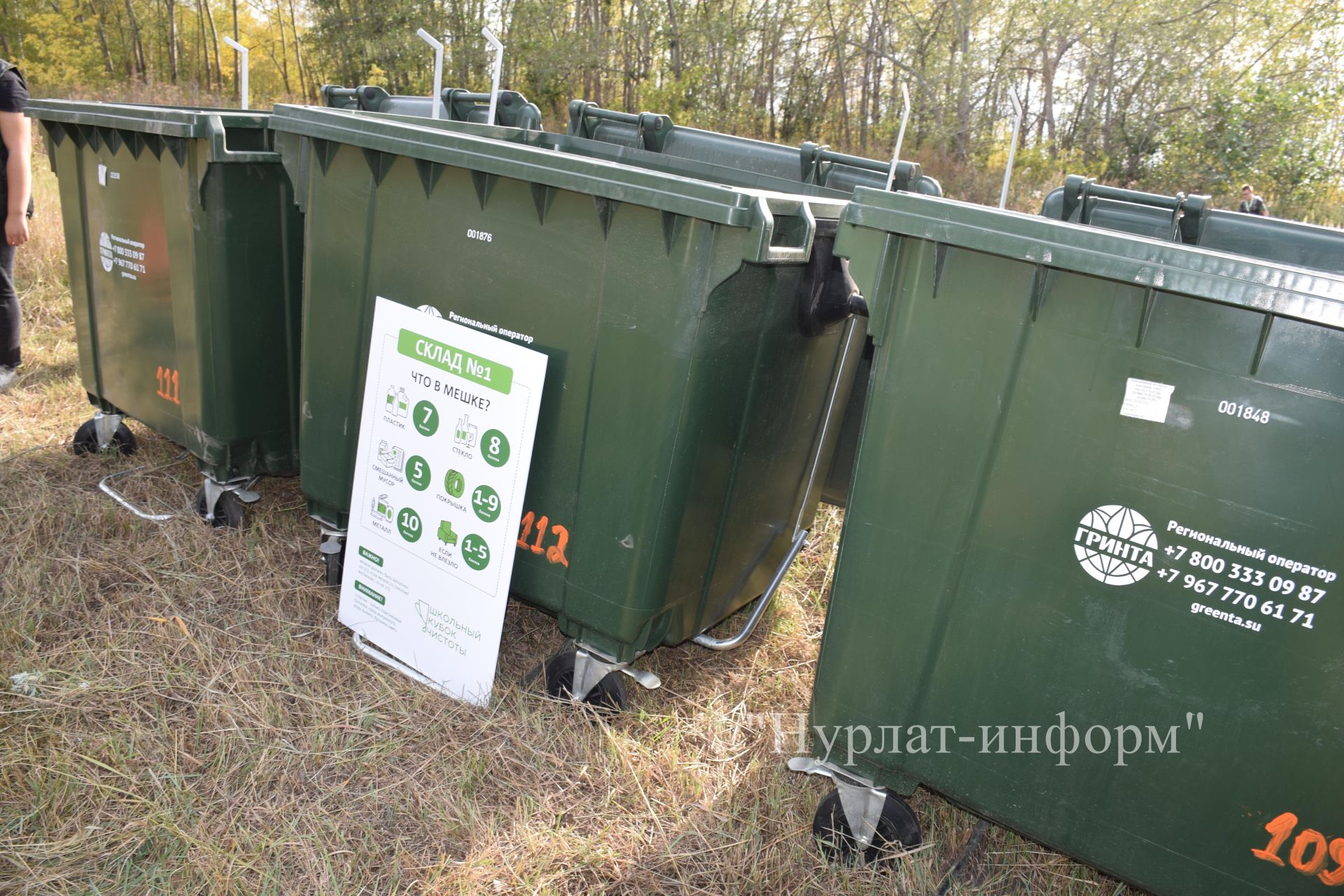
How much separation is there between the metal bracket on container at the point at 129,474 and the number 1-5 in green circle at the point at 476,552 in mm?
1649

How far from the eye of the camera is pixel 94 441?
166 inches

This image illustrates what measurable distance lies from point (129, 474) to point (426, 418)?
2.03 metres

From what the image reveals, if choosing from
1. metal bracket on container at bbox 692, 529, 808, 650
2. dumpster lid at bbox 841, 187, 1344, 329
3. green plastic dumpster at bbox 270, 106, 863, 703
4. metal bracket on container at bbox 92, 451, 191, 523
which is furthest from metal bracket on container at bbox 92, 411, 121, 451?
dumpster lid at bbox 841, 187, 1344, 329

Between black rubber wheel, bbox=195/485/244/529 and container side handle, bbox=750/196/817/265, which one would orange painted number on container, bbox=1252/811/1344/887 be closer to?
container side handle, bbox=750/196/817/265

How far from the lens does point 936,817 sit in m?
2.57

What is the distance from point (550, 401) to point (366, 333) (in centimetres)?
76

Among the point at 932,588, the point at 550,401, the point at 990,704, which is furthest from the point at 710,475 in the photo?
the point at 990,704

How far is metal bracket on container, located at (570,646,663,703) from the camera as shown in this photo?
271 cm

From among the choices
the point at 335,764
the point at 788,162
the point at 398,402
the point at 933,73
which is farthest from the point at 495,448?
the point at 933,73

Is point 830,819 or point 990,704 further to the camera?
point 830,819

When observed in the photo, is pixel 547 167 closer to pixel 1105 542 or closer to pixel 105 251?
pixel 1105 542

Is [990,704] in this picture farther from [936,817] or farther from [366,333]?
[366,333]

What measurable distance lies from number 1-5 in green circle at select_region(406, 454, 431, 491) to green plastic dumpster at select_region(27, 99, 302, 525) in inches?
41.7

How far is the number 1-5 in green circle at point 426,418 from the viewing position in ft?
Result: 9.08
